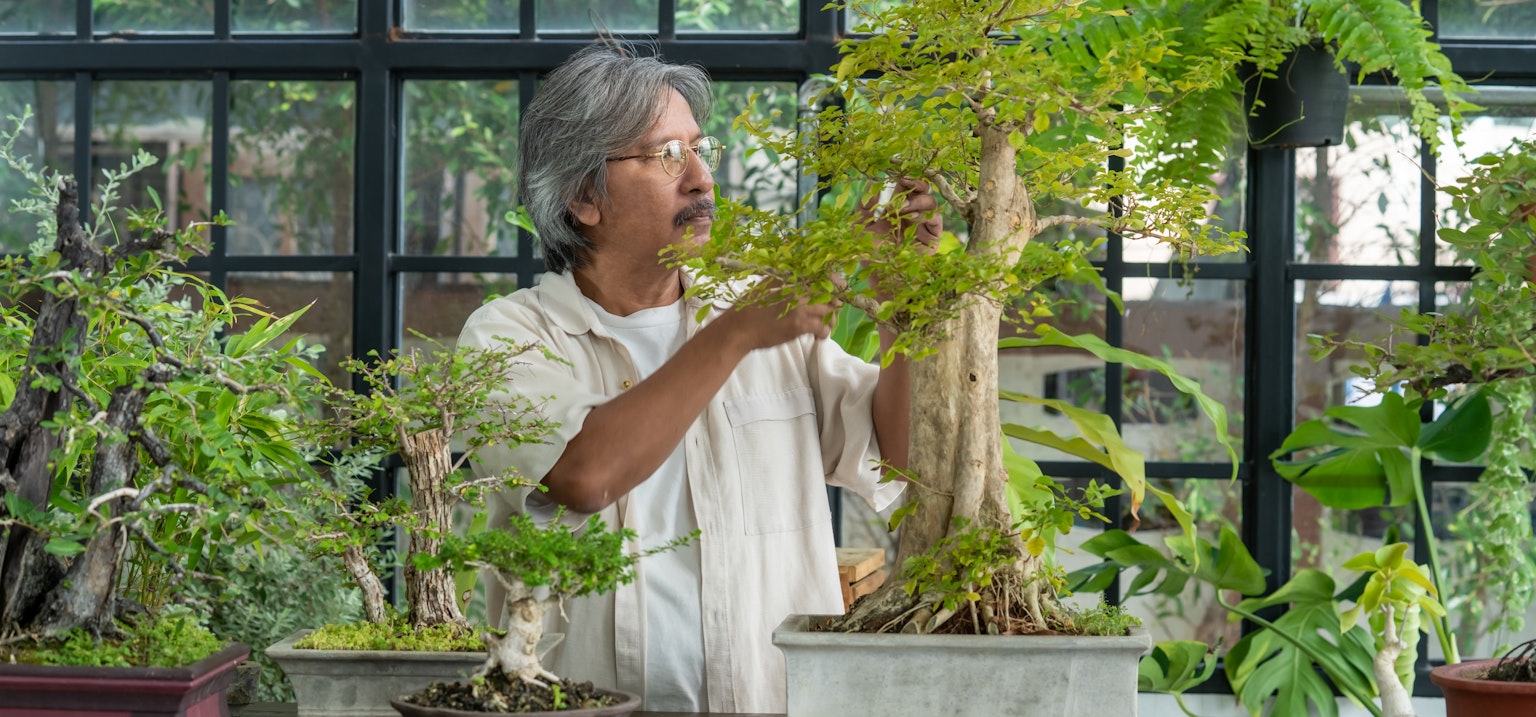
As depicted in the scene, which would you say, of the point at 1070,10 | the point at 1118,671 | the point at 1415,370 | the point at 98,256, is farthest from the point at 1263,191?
the point at 98,256

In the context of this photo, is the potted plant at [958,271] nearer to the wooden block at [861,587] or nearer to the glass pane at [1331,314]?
the wooden block at [861,587]

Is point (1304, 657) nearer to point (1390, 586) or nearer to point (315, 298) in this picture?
point (1390, 586)

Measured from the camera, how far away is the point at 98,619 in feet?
3.35

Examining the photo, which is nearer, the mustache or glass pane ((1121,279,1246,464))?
the mustache

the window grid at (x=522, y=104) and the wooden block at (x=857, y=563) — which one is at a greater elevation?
the window grid at (x=522, y=104)

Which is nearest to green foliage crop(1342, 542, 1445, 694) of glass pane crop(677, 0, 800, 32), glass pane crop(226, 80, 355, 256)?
glass pane crop(677, 0, 800, 32)

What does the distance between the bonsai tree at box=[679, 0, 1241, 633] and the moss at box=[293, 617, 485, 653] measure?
351mm

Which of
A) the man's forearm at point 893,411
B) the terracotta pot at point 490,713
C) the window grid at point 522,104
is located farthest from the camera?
the window grid at point 522,104

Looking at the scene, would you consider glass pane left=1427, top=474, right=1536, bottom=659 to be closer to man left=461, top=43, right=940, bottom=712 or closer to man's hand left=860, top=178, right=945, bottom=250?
man left=461, top=43, right=940, bottom=712

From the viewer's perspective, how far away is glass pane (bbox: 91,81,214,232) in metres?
2.66

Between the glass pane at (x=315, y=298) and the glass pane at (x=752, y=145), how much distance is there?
2.72ft

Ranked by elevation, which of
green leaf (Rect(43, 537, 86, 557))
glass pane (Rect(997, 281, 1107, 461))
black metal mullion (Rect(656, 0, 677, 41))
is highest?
black metal mullion (Rect(656, 0, 677, 41))

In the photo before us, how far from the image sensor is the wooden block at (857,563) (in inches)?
86.0

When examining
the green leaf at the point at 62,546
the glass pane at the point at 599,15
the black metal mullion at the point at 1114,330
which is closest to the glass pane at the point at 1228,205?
the black metal mullion at the point at 1114,330
